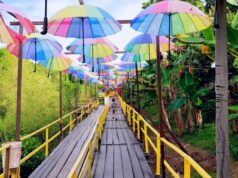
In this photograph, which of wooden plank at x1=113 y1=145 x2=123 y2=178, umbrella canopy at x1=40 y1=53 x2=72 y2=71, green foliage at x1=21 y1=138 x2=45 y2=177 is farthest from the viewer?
green foliage at x1=21 y1=138 x2=45 y2=177

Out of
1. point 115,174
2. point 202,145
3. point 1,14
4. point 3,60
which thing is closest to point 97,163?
point 115,174

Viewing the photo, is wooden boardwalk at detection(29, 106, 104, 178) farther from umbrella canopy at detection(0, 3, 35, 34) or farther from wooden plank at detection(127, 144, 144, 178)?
umbrella canopy at detection(0, 3, 35, 34)

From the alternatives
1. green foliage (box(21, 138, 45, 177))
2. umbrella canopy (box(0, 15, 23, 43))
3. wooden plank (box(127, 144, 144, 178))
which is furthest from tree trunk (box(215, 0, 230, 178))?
green foliage (box(21, 138, 45, 177))

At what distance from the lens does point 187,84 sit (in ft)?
20.8

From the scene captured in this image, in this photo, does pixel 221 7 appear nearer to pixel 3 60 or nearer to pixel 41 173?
pixel 41 173

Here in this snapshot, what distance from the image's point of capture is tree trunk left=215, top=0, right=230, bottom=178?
314 centimetres

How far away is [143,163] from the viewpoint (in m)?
7.25

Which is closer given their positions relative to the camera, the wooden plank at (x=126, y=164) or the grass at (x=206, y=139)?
the wooden plank at (x=126, y=164)

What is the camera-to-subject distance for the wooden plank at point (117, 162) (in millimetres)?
6424

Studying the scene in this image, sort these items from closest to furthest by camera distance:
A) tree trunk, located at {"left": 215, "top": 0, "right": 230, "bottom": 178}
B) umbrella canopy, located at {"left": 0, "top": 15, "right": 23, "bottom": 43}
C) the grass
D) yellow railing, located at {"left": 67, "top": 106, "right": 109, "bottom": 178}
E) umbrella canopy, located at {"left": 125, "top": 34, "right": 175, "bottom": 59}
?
tree trunk, located at {"left": 215, "top": 0, "right": 230, "bottom": 178} < yellow railing, located at {"left": 67, "top": 106, "right": 109, "bottom": 178} < umbrella canopy, located at {"left": 0, "top": 15, "right": 23, "bottom": 43} < umbrella canopy, located at {"left": 125, "top": 34, "right": 175, "bottom": 59} < the grass

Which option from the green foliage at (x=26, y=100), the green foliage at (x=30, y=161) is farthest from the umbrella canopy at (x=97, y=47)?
the green foliage at (x=26, y=100)

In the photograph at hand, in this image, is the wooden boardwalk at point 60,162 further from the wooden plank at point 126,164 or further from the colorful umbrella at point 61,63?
the colorful umbrella at point 61,63

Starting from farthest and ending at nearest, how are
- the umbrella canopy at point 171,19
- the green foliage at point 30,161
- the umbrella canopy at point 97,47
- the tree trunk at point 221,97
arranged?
the green foliage at point 30,161, the umbrella canopy at point 97,47, the umbrella canopy at point 171,19, the tree trunk at point 221,97

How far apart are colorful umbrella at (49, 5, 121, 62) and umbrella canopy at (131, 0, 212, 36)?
539 mm
